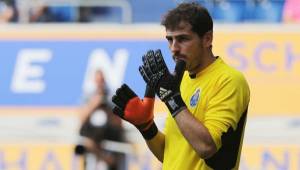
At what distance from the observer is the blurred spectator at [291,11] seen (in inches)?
406

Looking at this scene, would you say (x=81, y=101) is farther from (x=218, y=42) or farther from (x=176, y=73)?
(x=176, y=73)

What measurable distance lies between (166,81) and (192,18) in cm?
29

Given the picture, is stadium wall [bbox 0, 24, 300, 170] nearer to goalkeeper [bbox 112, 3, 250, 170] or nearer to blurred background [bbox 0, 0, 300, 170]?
blurred background [bbox 0, 0, 300, 170]

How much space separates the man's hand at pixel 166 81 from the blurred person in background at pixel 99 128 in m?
6.26

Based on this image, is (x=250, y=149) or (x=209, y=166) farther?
(x=250, y=149)

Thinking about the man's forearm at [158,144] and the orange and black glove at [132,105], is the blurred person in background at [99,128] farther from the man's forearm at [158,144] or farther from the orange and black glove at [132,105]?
the orange and black glove at [132,105]

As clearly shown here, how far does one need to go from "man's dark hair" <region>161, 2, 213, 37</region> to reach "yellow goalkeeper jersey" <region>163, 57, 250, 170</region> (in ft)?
0.60

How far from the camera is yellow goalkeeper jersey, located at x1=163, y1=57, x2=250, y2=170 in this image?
3572 mm

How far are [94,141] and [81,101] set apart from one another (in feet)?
1.58

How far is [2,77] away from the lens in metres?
10.4

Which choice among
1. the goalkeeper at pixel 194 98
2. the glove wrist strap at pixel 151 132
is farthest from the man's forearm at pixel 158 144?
the goalkeeper at pixel 194 98

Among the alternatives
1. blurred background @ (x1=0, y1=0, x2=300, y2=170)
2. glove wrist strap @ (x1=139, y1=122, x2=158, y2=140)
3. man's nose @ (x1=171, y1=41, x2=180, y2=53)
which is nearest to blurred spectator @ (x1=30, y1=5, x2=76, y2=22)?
blurred background @ (x1=0, y1=0, x2=300, y2=170)

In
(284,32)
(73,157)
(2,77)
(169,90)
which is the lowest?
(73,157)

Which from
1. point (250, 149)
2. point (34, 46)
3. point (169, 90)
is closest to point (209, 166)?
point (169, 90)
